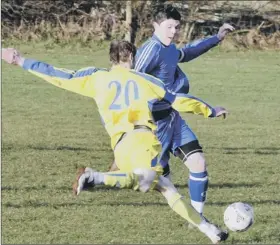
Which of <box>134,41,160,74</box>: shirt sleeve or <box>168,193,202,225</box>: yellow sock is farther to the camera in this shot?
<box>134,41,160,74</box>: shirt sleeve

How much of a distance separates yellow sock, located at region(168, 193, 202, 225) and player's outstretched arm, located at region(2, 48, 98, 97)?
987mm

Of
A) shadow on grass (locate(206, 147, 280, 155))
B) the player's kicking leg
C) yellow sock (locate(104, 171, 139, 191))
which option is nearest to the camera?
the player's kicking leg

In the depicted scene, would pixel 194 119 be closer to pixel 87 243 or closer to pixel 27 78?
pixel 27 78

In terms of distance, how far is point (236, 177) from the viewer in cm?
923

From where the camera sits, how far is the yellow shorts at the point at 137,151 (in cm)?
577

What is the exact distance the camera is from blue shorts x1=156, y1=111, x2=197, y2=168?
6750 millimetres

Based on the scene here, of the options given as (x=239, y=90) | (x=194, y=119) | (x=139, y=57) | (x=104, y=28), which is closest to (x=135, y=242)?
(x=139, y=57)

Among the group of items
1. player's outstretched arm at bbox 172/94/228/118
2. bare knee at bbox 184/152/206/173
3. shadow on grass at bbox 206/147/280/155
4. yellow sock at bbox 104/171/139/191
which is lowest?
shadow on grass at bbox 206/147/280/155

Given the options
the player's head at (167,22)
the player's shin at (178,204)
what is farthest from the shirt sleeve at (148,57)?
the player's shin at (178,204)

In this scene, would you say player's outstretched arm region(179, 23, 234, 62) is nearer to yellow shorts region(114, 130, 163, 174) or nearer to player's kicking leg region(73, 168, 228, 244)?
player's kicking leg region(73, 168, 228, 244)

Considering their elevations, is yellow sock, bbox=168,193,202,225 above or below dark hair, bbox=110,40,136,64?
below

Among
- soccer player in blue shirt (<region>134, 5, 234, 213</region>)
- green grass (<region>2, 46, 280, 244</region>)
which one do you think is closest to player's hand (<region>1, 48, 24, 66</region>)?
soccer player in blue shirt (<region>134, 5, 234, 213</region>)

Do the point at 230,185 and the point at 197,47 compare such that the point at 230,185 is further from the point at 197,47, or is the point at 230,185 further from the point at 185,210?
the point at 185,210

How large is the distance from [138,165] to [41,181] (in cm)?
315
